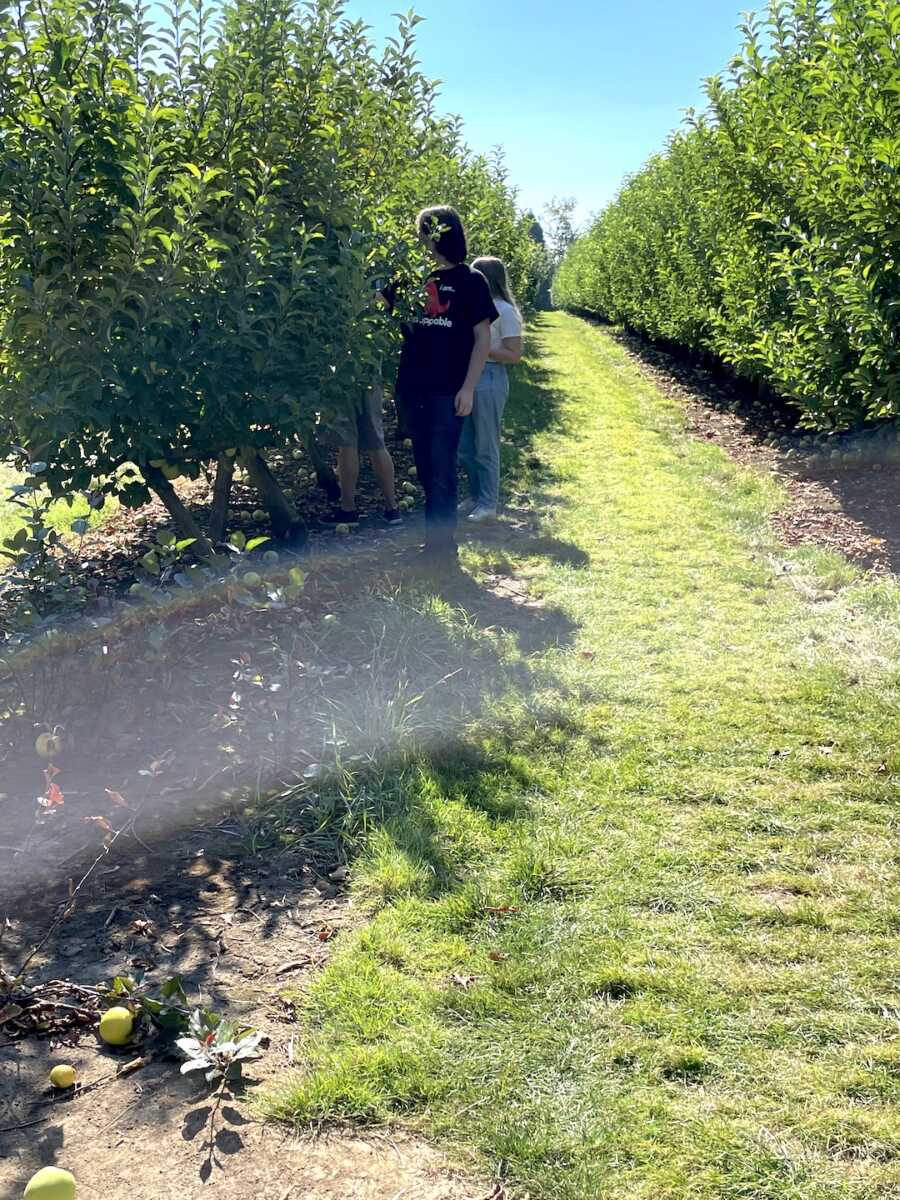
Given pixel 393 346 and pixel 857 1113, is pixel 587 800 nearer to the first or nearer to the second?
pixel 857 1113

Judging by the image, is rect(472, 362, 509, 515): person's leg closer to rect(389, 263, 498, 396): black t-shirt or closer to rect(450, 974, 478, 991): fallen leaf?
rect(389, 263, 498, 396): black t-shirt

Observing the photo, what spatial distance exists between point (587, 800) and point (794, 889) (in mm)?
809

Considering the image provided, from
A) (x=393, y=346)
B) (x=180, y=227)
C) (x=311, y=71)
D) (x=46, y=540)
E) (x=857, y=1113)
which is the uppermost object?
(x=311, y=71)

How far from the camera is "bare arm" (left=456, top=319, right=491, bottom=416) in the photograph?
18.7 ft

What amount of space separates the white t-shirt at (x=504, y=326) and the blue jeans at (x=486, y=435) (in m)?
0.30

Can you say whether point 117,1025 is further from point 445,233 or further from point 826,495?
point 826,495

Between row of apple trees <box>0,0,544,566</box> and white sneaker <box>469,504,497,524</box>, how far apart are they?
165 centimetres

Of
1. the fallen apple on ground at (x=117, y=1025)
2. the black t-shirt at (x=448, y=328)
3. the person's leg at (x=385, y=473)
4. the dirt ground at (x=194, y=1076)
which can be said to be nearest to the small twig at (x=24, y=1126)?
the dirt ground at (x=194, y=1076)

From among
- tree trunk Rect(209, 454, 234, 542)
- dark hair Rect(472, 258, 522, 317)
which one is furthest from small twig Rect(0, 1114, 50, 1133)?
dark hair Rect(472, 258, 522, 317)

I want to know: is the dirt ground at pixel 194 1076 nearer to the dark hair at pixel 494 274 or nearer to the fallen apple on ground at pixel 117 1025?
the fallen apple on ground at pixel 117 1025

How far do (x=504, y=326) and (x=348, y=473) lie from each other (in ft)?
4.98

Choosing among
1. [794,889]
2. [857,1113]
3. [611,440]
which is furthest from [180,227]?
[611,440]

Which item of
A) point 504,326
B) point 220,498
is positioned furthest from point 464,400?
point 220,498

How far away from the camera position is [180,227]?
15.3 feet
